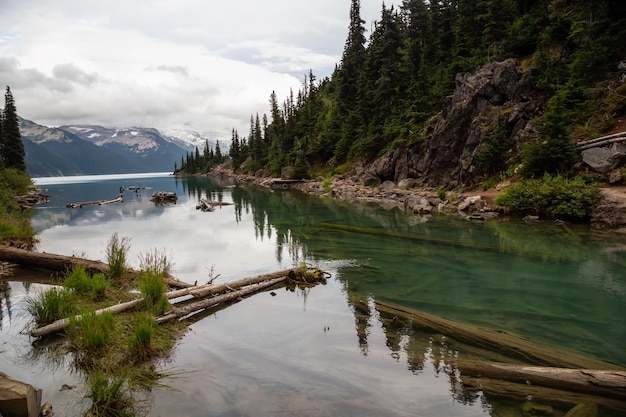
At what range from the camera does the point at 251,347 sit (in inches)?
325

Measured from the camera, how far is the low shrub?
854 inches

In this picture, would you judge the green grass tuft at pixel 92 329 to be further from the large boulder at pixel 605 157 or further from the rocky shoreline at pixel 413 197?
the large boulder at pixel 605 157

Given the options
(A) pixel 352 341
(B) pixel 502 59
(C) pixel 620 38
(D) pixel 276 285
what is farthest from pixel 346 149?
(A) pixel 352 341

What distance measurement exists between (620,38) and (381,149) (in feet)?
95.0

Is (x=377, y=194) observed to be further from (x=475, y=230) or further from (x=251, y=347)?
(x=251, y=347)

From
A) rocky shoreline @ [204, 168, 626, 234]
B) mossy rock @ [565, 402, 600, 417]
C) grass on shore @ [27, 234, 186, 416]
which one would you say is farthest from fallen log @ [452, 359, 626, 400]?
rocky shoreline @ [204, 168, 626, 234]

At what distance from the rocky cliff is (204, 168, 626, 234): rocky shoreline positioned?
226 cm

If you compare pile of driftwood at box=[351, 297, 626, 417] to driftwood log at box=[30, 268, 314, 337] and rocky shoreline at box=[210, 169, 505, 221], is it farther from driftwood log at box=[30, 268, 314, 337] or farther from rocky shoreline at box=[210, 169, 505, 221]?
rocky shoreline at box=[210, 169, 505, 221]

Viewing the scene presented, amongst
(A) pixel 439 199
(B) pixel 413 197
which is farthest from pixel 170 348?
(A) pixel 439 199

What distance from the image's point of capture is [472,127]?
37.9m

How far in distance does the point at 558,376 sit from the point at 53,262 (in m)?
15.2

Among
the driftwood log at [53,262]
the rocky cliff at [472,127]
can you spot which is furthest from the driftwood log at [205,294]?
the rocky cliff at [472,127]

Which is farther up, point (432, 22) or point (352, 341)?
point (432, 22)

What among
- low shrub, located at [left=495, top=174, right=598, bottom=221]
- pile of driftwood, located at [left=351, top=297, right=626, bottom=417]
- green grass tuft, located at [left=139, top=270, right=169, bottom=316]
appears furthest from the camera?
low shrub, located at [left=495, top=174, right=598, bottom=221]
